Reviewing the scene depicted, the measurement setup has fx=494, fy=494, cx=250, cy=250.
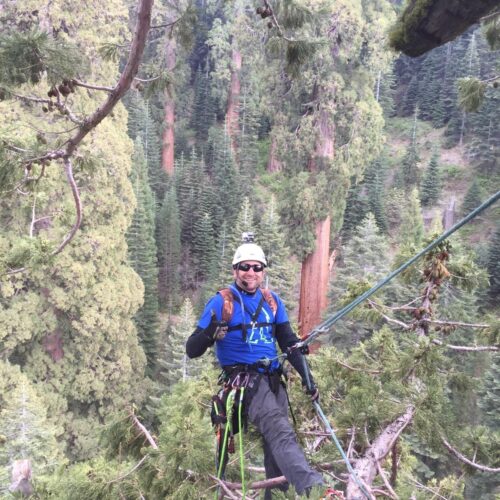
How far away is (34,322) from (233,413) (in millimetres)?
8799

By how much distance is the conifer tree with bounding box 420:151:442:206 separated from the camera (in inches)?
1254

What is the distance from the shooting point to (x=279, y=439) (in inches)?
109

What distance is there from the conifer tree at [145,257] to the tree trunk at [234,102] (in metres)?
8.53

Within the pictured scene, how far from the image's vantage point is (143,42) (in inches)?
104

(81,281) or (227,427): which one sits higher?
(227,427)

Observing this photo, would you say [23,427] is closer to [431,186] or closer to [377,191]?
[377,191]


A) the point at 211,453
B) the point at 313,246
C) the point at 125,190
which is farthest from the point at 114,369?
the point at 211,453

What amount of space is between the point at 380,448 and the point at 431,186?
103 feet

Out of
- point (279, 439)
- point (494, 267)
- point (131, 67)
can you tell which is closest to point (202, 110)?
point (494, 267)

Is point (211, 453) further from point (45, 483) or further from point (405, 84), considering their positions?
point (405, 84)

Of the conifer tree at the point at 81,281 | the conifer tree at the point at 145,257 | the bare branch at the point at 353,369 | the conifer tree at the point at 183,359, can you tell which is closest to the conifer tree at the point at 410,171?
the conifer tree at the point at 145,257

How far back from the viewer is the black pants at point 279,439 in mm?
2531

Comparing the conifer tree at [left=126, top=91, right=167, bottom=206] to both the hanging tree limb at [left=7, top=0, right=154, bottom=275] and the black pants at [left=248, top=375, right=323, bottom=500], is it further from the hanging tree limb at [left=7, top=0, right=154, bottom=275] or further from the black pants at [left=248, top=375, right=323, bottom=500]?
the black pants at [left=248, top=375, right=323, bottom=500]

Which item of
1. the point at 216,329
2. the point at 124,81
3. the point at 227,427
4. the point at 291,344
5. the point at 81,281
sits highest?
the point at 124,81
